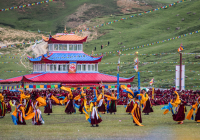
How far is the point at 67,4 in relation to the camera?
18000cm

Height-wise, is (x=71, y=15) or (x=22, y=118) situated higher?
(x=71, y=15)

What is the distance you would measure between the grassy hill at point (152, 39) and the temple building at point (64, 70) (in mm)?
16809

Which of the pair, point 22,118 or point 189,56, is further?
point 189,56

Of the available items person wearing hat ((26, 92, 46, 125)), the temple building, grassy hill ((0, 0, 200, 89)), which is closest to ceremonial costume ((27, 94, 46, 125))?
person wearing hat ((26, 92, 46, 125))

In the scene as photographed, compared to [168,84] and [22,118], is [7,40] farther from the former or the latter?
[22,118]

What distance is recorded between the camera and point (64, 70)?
5172 cm

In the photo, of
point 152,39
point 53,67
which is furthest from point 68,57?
point 152,39

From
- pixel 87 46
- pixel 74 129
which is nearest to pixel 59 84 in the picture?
pixel 74 129

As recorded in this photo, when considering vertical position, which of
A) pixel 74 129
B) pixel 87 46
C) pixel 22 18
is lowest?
pixel 74 129

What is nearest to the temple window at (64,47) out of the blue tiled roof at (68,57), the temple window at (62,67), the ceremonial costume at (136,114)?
the blue tiled roof at (68,57)

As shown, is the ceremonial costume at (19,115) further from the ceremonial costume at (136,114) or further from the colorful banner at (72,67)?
the colorful banner at (72,67)

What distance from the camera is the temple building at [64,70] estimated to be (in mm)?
47250

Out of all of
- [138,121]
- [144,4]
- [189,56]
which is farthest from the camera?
[144,4]

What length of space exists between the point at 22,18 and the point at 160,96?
133m
